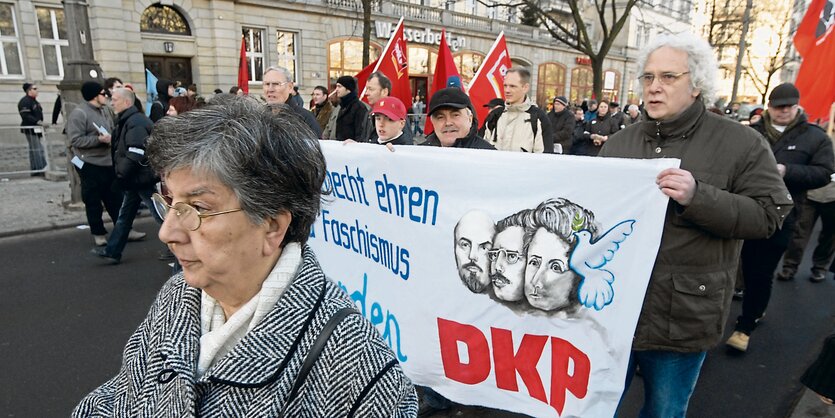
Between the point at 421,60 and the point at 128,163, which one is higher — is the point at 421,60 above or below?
above

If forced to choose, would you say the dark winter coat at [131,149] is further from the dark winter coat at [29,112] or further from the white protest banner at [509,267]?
the dark winter coat at [29,112]

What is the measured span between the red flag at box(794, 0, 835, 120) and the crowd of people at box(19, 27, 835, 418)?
0.34 m

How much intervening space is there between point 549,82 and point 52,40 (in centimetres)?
3039

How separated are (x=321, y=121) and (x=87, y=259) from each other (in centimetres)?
345

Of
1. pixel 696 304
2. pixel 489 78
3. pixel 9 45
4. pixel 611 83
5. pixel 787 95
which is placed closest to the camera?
pixel 696 304

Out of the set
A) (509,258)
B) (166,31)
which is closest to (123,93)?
A: (509,258)

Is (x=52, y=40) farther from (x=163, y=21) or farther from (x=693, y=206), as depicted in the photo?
(x=693, y=206)

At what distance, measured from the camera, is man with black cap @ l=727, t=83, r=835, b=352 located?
12.6ft

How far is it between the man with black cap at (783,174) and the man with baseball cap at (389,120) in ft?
9.23

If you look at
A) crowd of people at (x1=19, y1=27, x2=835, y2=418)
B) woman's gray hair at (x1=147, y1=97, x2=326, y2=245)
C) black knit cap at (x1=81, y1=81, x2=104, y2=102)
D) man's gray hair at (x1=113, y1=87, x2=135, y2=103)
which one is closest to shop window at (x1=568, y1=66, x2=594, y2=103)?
black knit cap at (x1=81, y1=81, x2=104, y2=102)

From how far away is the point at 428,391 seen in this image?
9.84 ft

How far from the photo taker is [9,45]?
1684cm

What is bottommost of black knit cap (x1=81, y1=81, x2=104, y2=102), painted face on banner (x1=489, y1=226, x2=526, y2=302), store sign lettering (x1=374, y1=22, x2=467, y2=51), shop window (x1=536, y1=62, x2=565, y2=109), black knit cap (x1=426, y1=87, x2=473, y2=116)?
painted face on banner (x1=489, y1=226, x2=526, y2=302)

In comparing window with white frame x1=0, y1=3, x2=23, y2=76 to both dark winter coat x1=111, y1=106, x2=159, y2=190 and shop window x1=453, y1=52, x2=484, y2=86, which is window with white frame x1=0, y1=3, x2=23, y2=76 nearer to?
dark winter coat x1=111, y1=106, x2=159, y2=190
